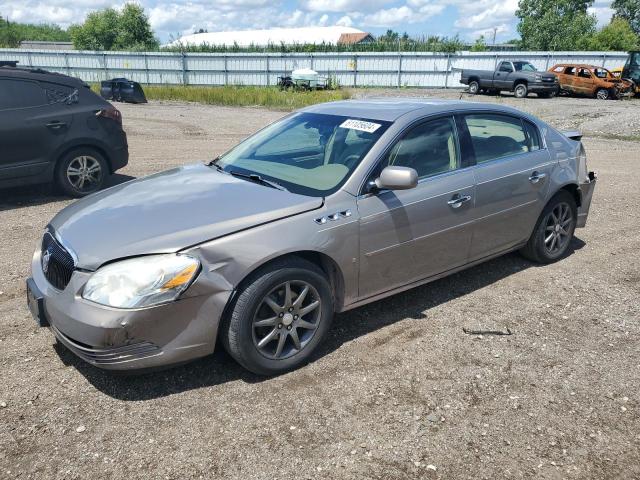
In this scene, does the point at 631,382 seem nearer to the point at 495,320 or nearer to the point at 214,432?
the point at 495,320

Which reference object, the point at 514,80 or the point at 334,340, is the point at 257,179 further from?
the point at 514,80

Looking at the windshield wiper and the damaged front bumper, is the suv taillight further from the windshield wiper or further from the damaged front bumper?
the damaged front bumper

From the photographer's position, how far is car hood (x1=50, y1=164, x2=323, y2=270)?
3.06 m

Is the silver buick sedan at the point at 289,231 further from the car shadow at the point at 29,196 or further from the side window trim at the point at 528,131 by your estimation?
the car shadow at the point at 29,196

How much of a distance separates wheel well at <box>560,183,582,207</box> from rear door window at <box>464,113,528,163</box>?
0.57 meters

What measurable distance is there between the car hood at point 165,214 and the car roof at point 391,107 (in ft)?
3.51

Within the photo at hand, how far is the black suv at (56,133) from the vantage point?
7.11 metres

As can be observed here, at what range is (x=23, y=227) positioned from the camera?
21.0 feet

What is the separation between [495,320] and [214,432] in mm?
2408

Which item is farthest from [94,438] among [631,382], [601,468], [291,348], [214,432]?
[631,382]

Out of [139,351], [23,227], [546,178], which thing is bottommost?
[23,227]

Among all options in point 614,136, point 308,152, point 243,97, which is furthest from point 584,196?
point 243,97

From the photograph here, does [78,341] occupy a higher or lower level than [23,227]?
higher

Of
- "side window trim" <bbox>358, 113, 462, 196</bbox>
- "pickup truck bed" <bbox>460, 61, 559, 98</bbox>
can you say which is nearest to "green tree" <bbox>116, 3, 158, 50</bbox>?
"pickup truck bed" <bbox>460, 61, 559, 98</bbox>
